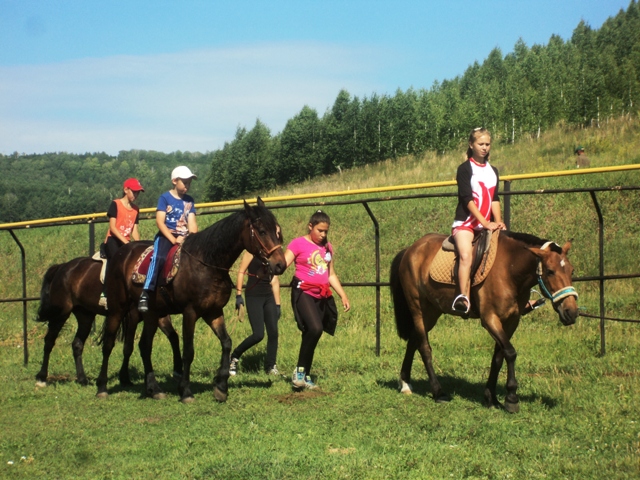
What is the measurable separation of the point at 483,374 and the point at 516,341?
84.9 inches

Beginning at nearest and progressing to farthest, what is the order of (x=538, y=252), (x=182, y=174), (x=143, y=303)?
(x=538, y=252) → (x=143, y=303) → (x=182, y=174)

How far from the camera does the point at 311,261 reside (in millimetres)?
8164

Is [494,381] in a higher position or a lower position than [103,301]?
lower

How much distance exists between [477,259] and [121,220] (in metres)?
5.15

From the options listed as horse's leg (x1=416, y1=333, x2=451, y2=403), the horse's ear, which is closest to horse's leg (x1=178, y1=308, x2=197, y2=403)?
horse's leg (x1=416, y1=333, x2=451, y2=403)

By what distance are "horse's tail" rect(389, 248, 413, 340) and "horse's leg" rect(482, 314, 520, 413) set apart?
1275 millimetres

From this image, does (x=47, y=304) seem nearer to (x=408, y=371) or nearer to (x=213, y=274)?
(x=213, y=274)

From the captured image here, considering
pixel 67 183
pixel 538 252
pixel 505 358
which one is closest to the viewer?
pixel 538 252

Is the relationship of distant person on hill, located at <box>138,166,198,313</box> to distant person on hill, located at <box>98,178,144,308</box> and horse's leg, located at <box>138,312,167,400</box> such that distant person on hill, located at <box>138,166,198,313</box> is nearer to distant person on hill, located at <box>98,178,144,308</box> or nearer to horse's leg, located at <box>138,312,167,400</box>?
horse's leg, located at <box>138,312,167,400</box>

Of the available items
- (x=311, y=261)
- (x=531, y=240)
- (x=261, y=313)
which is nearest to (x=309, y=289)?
(x=311, y=261)

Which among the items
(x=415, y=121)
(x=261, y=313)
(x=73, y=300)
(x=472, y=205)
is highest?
(x=415, y=121)

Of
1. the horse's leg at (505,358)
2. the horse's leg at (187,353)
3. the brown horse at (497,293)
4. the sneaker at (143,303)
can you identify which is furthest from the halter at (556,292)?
the sneaker at (143,303)

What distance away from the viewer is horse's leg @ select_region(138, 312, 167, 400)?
8.48 meters

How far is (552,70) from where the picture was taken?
59875 mm
